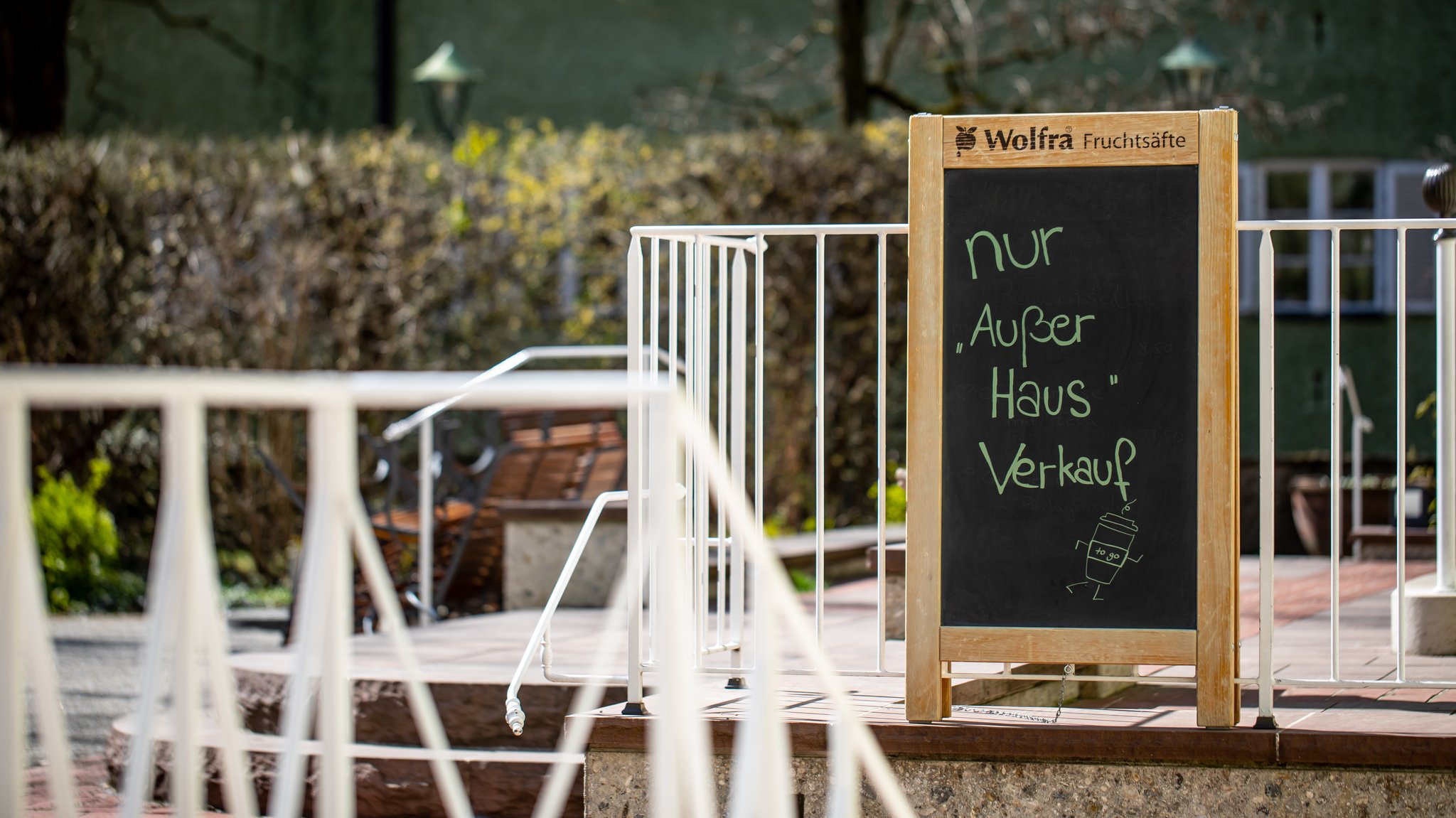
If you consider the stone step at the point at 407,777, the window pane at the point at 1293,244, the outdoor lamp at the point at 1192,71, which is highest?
the outdoor lamp at the point at 1192,71

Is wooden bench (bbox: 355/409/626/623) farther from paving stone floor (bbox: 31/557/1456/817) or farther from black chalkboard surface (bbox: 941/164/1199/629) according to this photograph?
A: black chalkboard surface (bbox: 941/164/1199/629)

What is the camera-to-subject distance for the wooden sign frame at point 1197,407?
356cm

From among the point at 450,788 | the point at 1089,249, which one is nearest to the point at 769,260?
the point at 1089,249

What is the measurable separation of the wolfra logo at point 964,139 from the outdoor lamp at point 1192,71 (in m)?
8.56

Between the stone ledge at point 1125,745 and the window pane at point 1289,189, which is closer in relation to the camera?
the stone ledge at point 1125,745

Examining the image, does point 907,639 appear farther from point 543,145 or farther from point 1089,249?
point 543,145

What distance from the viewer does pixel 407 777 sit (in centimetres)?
492

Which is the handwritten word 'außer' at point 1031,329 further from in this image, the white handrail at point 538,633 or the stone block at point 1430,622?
the stone block at point 1430,622

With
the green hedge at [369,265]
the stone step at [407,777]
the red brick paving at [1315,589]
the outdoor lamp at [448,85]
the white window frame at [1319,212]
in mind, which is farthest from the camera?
the white window frame at [1319,212]

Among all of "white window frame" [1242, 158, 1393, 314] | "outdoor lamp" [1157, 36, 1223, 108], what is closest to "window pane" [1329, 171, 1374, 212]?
"white window frame" [1242, 158, 1393, 314]

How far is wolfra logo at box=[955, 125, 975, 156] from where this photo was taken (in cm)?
369

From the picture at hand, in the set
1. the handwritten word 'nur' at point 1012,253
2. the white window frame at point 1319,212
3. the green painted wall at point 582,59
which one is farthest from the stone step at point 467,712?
the white window frame at point 1319,212

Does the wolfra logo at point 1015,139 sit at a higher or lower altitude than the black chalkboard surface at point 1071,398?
higher

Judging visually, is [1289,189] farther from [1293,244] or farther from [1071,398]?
[1071,398]
